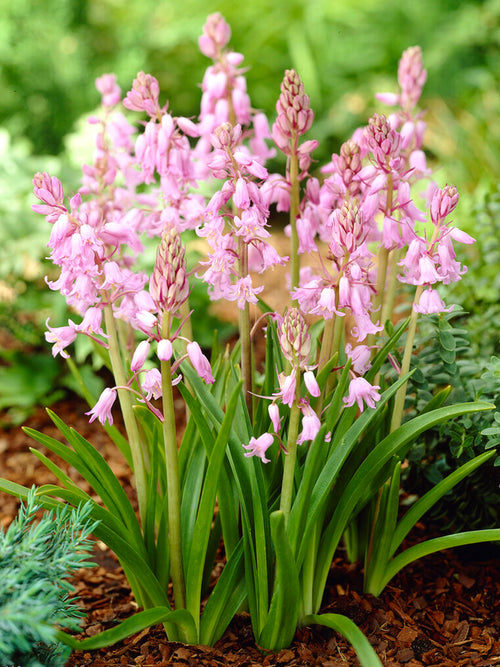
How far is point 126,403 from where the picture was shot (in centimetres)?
206

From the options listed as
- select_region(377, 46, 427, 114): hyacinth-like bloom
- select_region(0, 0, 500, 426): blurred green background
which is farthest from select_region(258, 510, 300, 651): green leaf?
select_region(0, 0, 500, 426): blurred green background

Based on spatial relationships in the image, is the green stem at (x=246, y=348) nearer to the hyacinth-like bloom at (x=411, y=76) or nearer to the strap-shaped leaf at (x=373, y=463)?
the strap-shaped leaf at (x=373, y=463)

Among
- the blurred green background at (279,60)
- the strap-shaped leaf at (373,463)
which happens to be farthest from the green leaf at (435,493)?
the blurred green background at (279,60)

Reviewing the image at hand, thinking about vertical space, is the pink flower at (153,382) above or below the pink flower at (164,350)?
below

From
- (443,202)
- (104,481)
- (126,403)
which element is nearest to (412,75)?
(443,202)

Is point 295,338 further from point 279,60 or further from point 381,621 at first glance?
point 279,60

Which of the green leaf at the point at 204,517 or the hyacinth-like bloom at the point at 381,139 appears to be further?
the hyacinth-like bloom at the point at 381,139

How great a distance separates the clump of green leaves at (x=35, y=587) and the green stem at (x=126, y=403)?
0.29 meters

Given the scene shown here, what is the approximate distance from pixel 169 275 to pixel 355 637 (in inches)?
41.0

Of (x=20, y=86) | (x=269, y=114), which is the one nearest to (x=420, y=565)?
(x=20, y=86)

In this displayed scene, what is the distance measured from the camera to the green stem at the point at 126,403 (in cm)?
195

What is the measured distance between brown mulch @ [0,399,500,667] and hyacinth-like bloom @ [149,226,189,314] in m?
1.05

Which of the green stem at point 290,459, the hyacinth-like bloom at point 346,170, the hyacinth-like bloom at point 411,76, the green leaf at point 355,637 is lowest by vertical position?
the green leaf at point 355,637

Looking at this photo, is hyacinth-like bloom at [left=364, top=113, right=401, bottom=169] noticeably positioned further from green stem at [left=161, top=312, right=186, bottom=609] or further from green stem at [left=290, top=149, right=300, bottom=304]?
green stem at [left=161, top=312, right=186, bottom=609]
